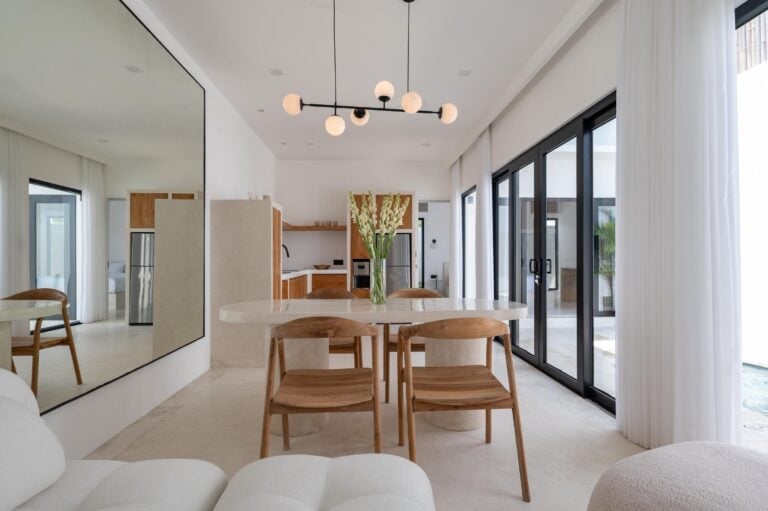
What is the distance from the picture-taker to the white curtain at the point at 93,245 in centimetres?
218

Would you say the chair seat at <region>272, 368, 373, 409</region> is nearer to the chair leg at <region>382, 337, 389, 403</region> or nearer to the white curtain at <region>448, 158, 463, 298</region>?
the chair leg at <region>382, 337, 389, 403</region>

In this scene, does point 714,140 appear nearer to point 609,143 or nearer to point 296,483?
point 609,143

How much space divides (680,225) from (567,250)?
1535 mm

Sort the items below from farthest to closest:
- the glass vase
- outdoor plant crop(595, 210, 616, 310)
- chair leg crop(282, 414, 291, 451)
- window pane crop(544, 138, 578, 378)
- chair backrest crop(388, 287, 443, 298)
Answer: window pane crop(544, 138, 578, 378)
chair backrest crop(388, 287, 443, 298)
outdoor plant crop(595, 210, 616, 310)
the glass vase
chair leg crop(282, 414, 291, 451)

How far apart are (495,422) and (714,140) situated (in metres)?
1.94

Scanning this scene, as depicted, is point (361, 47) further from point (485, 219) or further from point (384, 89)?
point (485, 219)

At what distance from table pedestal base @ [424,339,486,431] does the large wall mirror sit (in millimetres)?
2004

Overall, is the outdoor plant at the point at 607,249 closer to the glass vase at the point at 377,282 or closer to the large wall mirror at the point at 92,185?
the glass vase at the point at 377,282

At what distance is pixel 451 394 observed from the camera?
1750 millimetres

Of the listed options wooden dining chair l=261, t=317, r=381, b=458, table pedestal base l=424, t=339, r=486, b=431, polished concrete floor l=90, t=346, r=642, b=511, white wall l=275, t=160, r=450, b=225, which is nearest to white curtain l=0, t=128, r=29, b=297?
polished concrete floor l=90, t=346, r=642, b=511

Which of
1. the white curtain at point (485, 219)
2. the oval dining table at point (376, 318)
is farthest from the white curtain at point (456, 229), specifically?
the oval dining table at point (376, 318)

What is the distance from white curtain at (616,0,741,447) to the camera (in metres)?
1.76

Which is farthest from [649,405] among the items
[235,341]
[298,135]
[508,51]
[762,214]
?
[298,135]

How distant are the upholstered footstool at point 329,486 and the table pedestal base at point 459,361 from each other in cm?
135
